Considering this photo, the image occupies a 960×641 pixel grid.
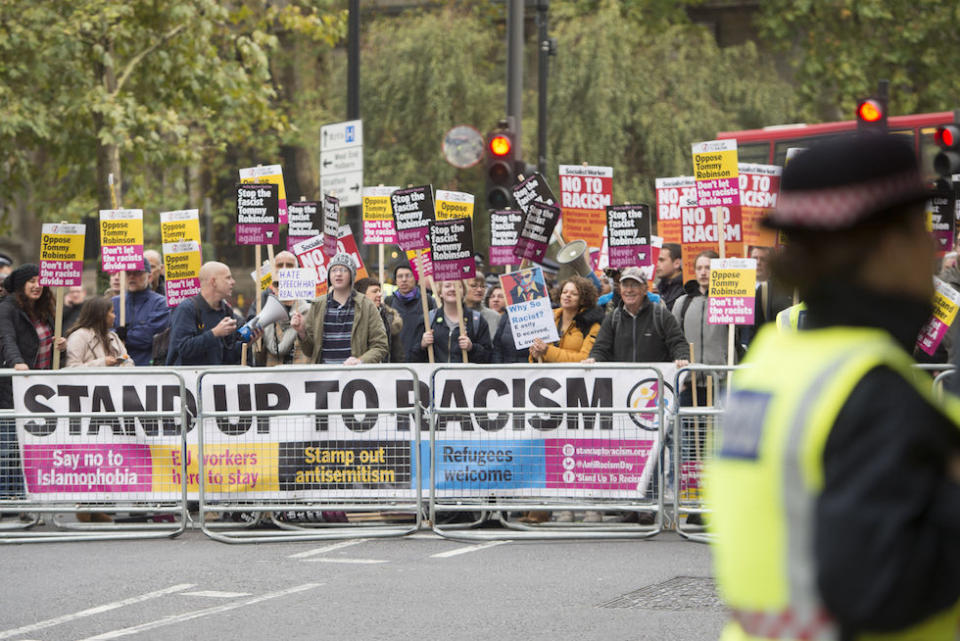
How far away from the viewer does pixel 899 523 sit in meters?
1.86

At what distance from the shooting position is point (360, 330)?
36.9 feet

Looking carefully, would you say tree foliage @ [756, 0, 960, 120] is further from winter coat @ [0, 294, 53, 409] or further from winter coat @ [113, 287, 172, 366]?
winter coat @ [0, 294, 53, 409]

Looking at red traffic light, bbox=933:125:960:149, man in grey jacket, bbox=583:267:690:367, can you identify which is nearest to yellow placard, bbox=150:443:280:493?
man in grey jacket, bbox=583:267:690:367

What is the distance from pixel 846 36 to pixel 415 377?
24691 millimetres

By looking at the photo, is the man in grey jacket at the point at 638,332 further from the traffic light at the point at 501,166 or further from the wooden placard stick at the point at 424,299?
the traffic light at the point at 501,166

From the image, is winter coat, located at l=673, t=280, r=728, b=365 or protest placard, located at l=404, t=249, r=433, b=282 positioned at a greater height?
protest placard, located at l=404, t=249, r=433, b=282

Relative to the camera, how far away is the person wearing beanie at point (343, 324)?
1123 centimetres

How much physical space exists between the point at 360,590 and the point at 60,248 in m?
5.00

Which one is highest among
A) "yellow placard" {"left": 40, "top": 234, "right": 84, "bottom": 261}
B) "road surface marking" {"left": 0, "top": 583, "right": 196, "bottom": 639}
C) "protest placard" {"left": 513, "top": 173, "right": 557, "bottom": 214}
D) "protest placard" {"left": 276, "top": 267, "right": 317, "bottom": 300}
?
"protest placard" {"left": 513, "top": 173, "right": 557, "bottom": 214}

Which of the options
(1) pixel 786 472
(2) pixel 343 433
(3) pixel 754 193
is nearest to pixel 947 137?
(3) pixel 754 193

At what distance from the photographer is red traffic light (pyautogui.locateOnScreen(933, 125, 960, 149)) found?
43.7 ft

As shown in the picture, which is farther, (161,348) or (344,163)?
(344,163)

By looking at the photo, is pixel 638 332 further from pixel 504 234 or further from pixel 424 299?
pixel 504 234

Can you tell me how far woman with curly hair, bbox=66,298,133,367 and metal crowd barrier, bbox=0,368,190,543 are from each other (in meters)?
1.27
